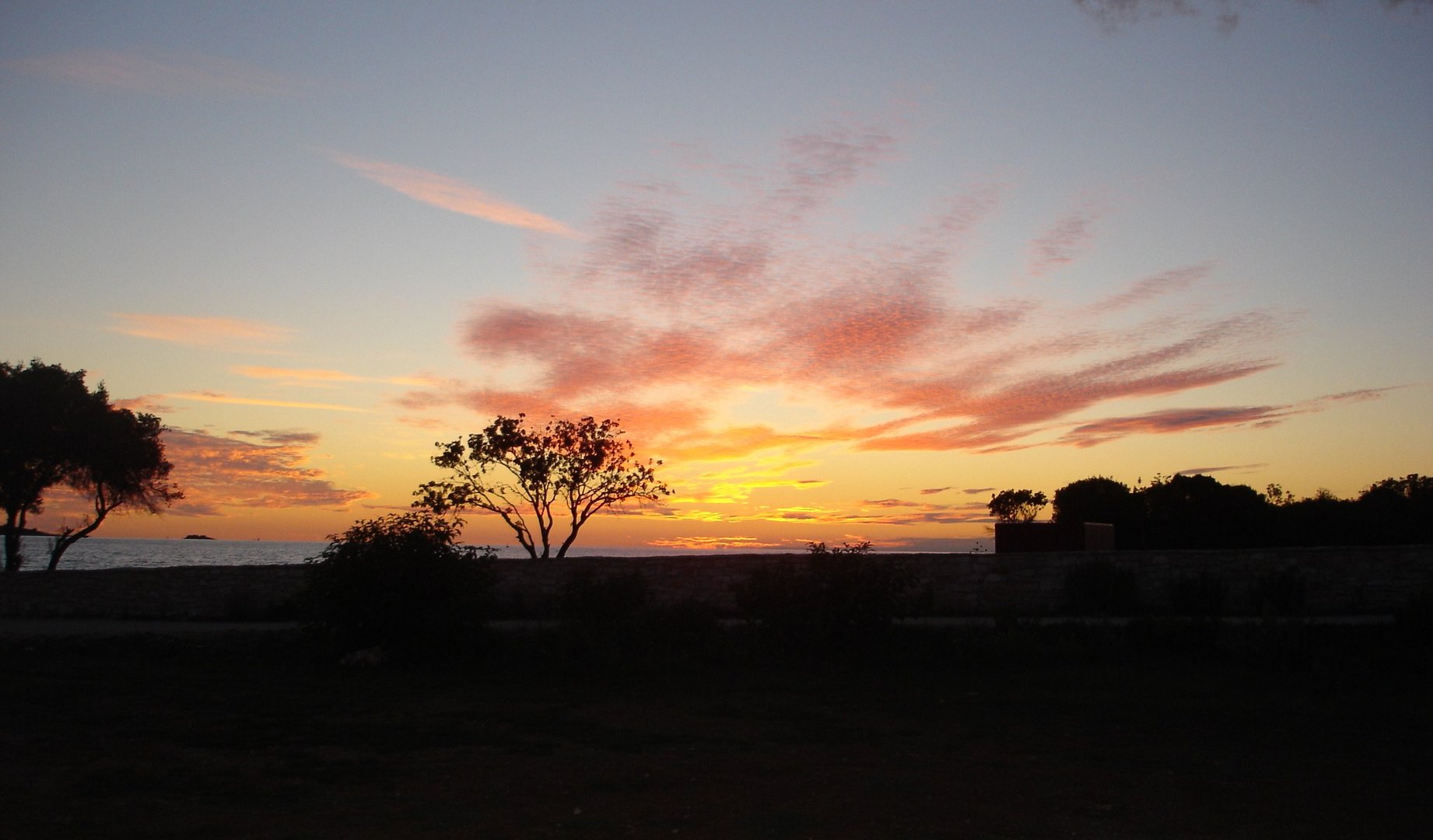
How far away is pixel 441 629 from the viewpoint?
16984 mm

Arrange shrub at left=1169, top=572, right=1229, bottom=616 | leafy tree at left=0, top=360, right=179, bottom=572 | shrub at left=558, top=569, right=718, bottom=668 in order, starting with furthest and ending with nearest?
leafy tree at left=0, top=360, right=179, bottom=572 → shrub at left=1169, top=572, right=1229, bottom=616 → shrub at left=558, top=569, right=718, bottom=668

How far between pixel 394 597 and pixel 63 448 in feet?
68.0

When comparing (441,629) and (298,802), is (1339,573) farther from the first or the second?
(298,802)

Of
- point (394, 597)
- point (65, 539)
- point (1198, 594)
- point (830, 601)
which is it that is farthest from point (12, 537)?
point (1198, 594)

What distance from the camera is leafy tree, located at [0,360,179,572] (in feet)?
100

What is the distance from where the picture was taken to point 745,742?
10.6m

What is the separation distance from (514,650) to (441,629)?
1266mm

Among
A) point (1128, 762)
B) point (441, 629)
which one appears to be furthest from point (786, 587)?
point (1128, 762)

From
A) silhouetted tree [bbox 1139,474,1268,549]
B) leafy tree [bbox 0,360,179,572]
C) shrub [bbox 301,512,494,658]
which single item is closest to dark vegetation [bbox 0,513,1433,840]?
shrub [bbox 301,512,494,658]

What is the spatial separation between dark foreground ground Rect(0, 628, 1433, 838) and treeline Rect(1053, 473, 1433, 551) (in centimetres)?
2144

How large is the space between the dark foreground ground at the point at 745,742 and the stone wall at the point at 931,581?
14.0ft

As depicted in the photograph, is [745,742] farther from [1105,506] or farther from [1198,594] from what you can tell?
[1105,506]

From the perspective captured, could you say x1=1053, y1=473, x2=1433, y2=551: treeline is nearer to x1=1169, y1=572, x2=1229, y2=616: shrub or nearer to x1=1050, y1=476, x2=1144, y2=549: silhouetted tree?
x1=1050, y1=476, x2=1144, y2=549: silhouetted tree

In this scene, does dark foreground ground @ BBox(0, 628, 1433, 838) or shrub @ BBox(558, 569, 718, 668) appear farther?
shrub @ BBox(558, 569, 718, 668)
